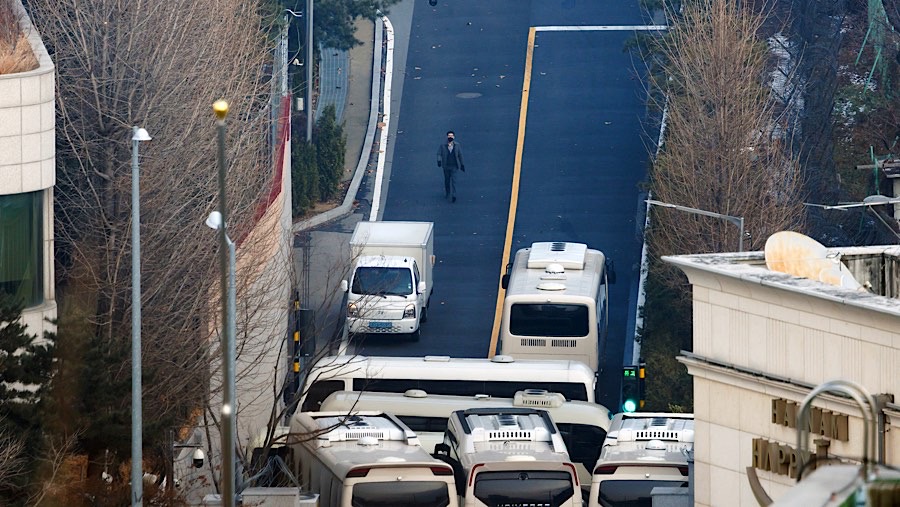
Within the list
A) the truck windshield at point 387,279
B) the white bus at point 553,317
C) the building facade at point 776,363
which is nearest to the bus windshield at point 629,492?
the building facade at point 776,363

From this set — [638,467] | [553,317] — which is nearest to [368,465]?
[638,467]

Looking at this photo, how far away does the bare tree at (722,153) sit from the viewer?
1661 inches

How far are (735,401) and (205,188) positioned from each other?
16.3 m

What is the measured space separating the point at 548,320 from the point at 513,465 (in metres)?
12.6

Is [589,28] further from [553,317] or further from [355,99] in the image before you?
[553,317]

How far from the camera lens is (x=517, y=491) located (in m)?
25.1

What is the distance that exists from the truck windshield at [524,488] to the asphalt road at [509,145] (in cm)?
1532

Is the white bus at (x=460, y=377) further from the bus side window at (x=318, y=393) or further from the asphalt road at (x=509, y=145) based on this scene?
the asphalt road at (x=509, y=145)

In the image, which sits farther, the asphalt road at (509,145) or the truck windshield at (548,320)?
the asphalt road at (509,145)

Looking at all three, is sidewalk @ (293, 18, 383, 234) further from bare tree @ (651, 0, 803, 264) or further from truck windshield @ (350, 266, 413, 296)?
bare tree @ (651, 0, 803, 264)

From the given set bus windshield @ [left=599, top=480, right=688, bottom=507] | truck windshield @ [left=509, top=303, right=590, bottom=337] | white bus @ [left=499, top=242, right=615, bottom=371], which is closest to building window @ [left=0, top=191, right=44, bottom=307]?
bus windshield @ [left=599, top=480, right=688, bottom=507]

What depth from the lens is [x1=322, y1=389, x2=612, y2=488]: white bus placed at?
1220 inches

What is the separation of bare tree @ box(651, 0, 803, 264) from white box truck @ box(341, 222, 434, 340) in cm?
615

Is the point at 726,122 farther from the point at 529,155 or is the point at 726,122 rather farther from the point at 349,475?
the point at 349,475
